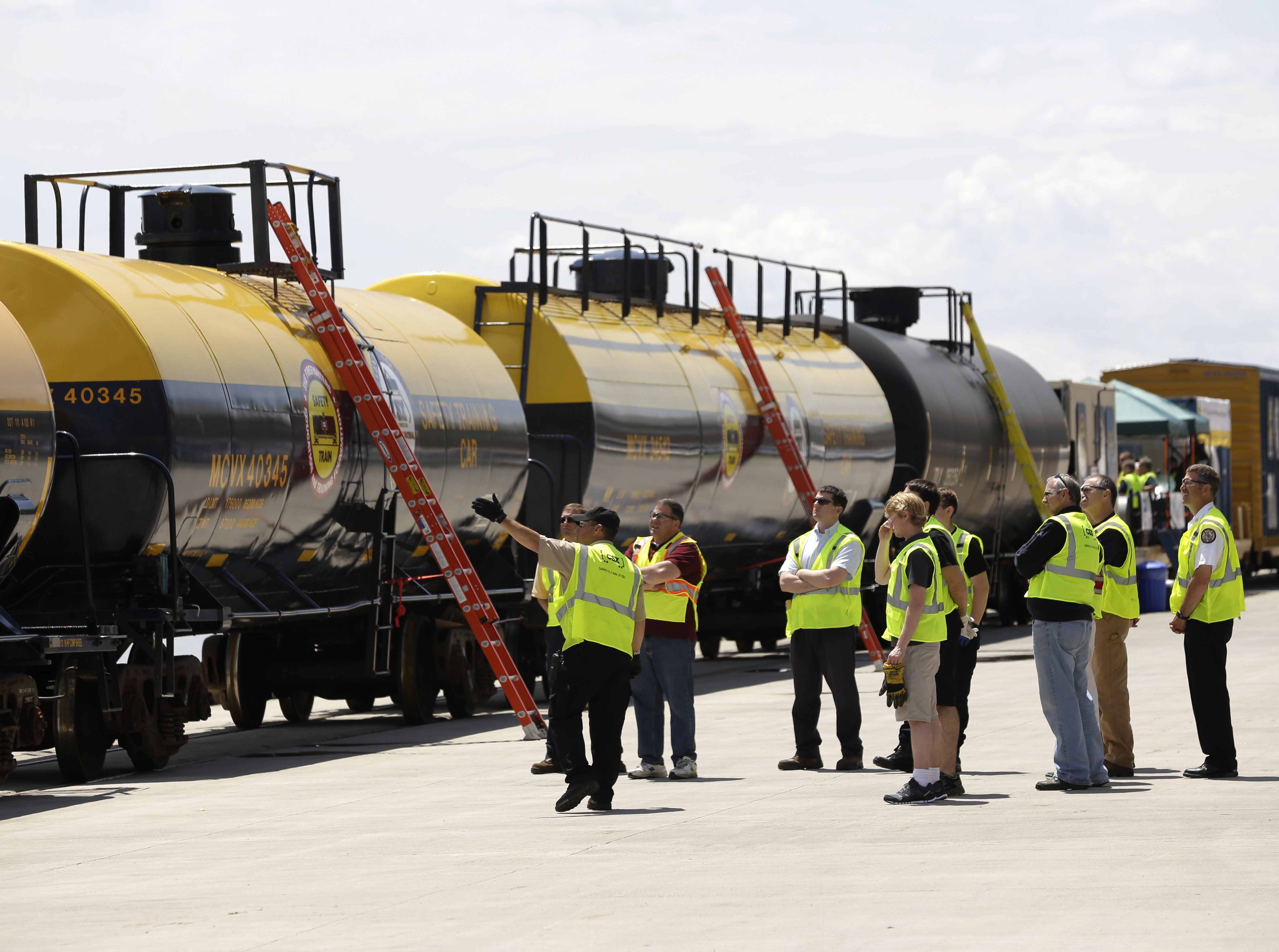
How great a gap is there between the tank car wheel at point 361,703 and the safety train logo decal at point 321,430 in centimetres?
242

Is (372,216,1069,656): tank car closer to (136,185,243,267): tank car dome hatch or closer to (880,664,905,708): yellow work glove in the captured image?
(136,185,243,267): tank car dome hatch

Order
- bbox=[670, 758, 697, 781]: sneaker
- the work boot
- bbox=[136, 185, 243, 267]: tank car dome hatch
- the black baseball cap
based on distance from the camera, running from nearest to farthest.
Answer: the black baseball cap < bbox=[670, 758, 697, 781]: sneaker < the work boot < bbox=[136, 185, 243, 267]: tank car dome hatch

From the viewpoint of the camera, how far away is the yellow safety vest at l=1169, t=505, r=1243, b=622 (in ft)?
39.7

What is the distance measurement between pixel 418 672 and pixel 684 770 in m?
5.10

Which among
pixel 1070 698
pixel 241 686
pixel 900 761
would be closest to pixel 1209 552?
pixel 1070 698

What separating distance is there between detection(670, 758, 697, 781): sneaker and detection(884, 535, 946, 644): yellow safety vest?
1897 mm

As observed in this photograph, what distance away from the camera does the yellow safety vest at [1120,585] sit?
1228cm

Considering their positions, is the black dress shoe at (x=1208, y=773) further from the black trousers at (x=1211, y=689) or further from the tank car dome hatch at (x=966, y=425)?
the tank car dome hatch at (x=966, y=425)

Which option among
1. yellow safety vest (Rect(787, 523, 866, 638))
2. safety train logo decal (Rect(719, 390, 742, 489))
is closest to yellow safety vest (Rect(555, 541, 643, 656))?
yellow safety vest (Rect(787, 523, 866, 638))

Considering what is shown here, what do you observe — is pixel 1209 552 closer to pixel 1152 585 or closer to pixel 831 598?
pixel 831 598

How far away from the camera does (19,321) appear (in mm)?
13516

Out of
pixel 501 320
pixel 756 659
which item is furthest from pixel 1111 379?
pixel 501 320

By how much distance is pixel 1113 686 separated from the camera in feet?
40.1

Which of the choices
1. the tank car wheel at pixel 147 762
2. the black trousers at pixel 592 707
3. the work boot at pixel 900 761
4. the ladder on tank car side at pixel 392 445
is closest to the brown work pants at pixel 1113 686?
the work boot at pixel 900 761
